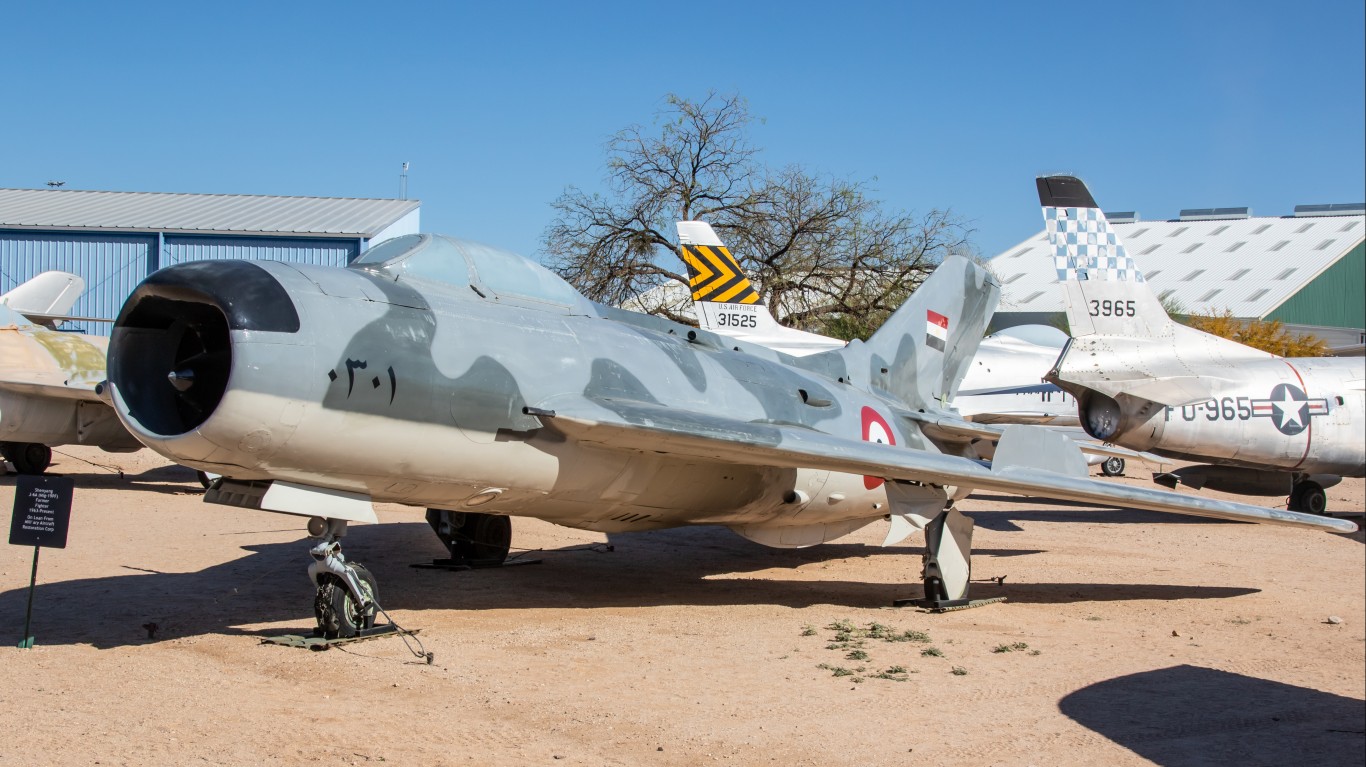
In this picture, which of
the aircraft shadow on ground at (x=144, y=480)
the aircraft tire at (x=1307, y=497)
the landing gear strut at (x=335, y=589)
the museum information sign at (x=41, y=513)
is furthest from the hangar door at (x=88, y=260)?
the aircraft tire at (x=1307, y=497)

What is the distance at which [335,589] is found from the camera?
7824 millimetres

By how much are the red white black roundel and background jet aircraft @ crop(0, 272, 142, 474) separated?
38.4 feet

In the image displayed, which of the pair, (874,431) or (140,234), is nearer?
(874,431)

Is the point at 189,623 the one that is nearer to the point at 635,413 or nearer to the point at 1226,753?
the point at 635,413

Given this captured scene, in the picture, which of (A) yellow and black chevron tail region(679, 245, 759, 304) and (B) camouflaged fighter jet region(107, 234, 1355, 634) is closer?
(B) camouflaged fighter jet region(107, 234, 1355, 634)

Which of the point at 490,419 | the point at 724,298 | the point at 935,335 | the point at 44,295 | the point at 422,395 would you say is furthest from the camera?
the point at 724,298

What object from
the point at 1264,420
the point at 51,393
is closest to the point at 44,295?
the point at 51,393

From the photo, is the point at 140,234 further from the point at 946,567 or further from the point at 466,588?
the point at 946,567

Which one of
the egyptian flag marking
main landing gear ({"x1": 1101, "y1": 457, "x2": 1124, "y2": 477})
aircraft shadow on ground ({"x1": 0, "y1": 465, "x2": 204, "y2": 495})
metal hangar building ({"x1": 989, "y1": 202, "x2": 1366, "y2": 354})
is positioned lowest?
aircraft shadow on ground ({"x1": 0, "y1": 465, "x2": 204, "y2": 495})

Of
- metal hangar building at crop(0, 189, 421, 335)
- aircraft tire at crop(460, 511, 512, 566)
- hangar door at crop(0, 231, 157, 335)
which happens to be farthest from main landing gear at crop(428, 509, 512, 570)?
hangar door at crop(0, 231, 157, 335)

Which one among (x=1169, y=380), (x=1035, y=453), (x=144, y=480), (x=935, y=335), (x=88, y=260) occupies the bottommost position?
(x=144, y=480)

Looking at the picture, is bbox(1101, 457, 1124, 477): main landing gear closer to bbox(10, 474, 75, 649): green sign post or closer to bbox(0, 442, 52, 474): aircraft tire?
bbox(0, 442, 52, 474): aircraft tire

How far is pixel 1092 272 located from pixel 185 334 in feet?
43.1

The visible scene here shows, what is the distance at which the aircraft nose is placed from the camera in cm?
689
